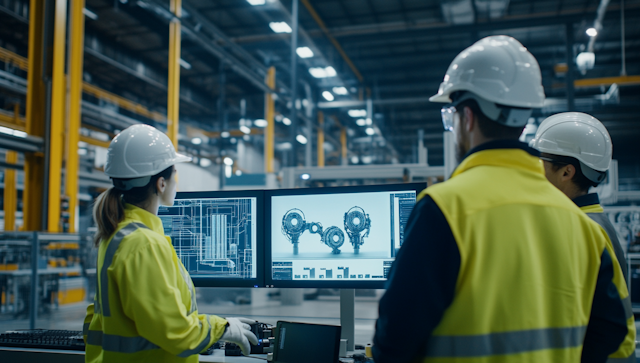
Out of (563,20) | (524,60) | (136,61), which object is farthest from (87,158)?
(524,60)

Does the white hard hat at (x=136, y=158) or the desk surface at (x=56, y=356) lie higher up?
the white hard hat at (x=136, y=158)

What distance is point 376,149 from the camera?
18.2 metres

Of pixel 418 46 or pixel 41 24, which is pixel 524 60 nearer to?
pixel 41 24

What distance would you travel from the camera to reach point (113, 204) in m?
1.51

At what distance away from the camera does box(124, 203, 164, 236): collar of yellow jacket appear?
1504 millimetres

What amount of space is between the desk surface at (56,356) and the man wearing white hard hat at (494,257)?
1075 mm

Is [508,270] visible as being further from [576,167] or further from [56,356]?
[56,356]

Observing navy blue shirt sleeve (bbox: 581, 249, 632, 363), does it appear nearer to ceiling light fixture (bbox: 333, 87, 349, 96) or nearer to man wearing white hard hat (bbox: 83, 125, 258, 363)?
man wearing white hard hat (bbox: 83, 125, 258, 363)

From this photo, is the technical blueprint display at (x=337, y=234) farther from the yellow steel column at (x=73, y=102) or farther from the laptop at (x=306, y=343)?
the yellow steel column at (x=73, y=102)

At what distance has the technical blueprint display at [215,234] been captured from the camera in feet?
6.77

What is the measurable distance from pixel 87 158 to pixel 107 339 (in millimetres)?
9955

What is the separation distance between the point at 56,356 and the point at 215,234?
0.78 metres

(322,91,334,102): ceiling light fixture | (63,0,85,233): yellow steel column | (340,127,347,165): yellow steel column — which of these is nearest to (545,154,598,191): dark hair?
(63,0,85,233): yellow steel column

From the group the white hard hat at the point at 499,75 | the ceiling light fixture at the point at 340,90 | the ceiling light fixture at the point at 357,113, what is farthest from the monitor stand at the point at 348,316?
the ceiling light fixture at the point at 357,113
